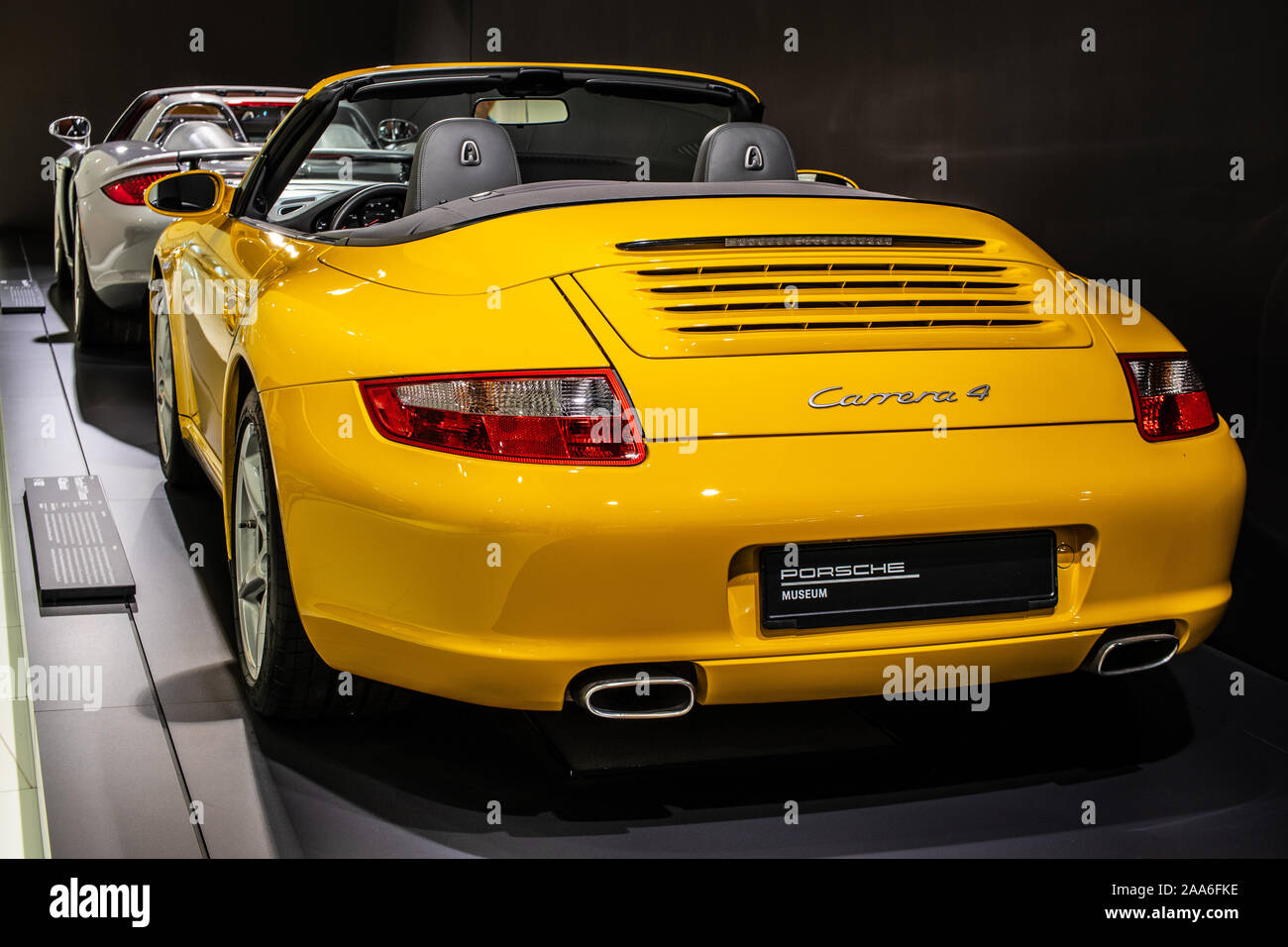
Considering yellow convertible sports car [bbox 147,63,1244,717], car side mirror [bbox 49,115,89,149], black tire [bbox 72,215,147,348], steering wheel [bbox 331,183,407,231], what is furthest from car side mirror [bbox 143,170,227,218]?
car side mirror [bbox 49,115,89,149]

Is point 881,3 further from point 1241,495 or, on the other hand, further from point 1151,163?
point 1241,495

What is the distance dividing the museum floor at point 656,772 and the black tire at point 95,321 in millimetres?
3891

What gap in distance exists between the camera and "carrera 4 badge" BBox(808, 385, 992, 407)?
2.05 meters

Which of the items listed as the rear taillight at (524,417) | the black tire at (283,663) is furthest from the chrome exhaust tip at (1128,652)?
the black tire at (283,663)

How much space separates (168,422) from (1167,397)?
3.04m

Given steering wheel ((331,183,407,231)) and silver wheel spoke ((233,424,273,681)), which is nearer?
silver wheel spoke ((233,424,273,681))

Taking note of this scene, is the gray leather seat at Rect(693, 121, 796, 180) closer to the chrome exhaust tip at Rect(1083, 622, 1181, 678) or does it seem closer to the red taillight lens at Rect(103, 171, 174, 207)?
the chrome exhaust tip at Rect(1083, 622, 1181, 678)

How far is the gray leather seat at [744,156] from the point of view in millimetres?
3062

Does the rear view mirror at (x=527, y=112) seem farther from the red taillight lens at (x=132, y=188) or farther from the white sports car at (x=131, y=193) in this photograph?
the red taillight lens at (x=132, y=188)

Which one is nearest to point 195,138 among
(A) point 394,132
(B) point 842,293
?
(A) point 394,132

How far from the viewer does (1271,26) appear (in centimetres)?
292

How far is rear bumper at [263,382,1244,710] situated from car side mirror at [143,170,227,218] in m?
1.62
